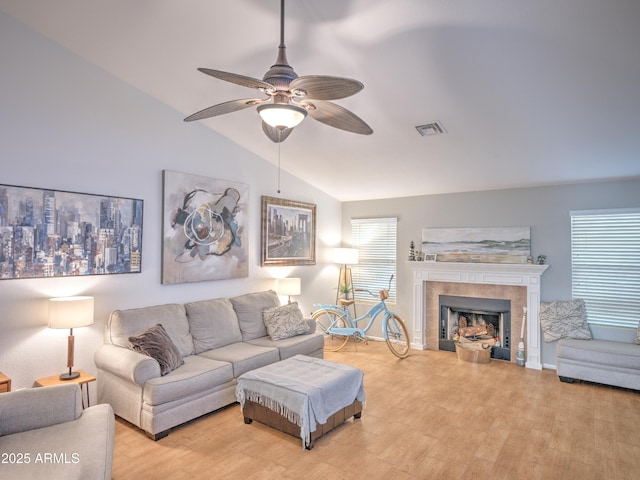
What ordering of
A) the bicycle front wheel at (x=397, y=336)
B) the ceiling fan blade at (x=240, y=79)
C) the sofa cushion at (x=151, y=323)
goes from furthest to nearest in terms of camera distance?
the bicycle front wheel at (x=397, y=336), the sofa cushion at (x=151, y=323), the ceiling fan blade at (x=240, y=79)

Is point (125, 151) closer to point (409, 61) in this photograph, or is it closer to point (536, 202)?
point (409, 61)

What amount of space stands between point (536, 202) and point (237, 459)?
188 inches

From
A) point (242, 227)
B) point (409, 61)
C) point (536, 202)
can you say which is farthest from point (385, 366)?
point (409, 61)

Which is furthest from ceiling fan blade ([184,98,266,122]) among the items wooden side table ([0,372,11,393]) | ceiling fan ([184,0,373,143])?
wooden side table ([0,372,11,393])

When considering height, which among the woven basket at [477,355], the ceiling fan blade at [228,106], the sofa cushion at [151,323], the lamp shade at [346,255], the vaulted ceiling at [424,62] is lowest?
the woven basket at [477,355]

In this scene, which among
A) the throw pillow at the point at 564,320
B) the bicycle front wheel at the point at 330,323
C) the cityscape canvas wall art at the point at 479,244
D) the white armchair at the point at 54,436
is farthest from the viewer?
the bicycle front wheel at the point at 330,323

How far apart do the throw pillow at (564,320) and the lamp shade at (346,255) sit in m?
2.81

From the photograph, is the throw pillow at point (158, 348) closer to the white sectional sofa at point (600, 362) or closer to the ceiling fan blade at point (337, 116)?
the ceiling fan blade at point (337, 116)

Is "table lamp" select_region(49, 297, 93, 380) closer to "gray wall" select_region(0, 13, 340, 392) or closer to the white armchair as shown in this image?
"gray wall" select_region(0, 13, 340, 392)

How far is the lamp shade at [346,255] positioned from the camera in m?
6.43

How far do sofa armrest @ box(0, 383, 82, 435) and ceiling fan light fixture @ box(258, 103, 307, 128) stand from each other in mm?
2122

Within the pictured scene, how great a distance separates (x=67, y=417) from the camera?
2.38m

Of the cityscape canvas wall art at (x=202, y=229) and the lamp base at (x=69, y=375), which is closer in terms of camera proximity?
the lamp base at (x=69, y=375)

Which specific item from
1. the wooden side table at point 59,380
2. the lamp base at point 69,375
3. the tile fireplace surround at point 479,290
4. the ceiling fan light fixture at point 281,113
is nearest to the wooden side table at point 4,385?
the wooden side table at point 59,380
